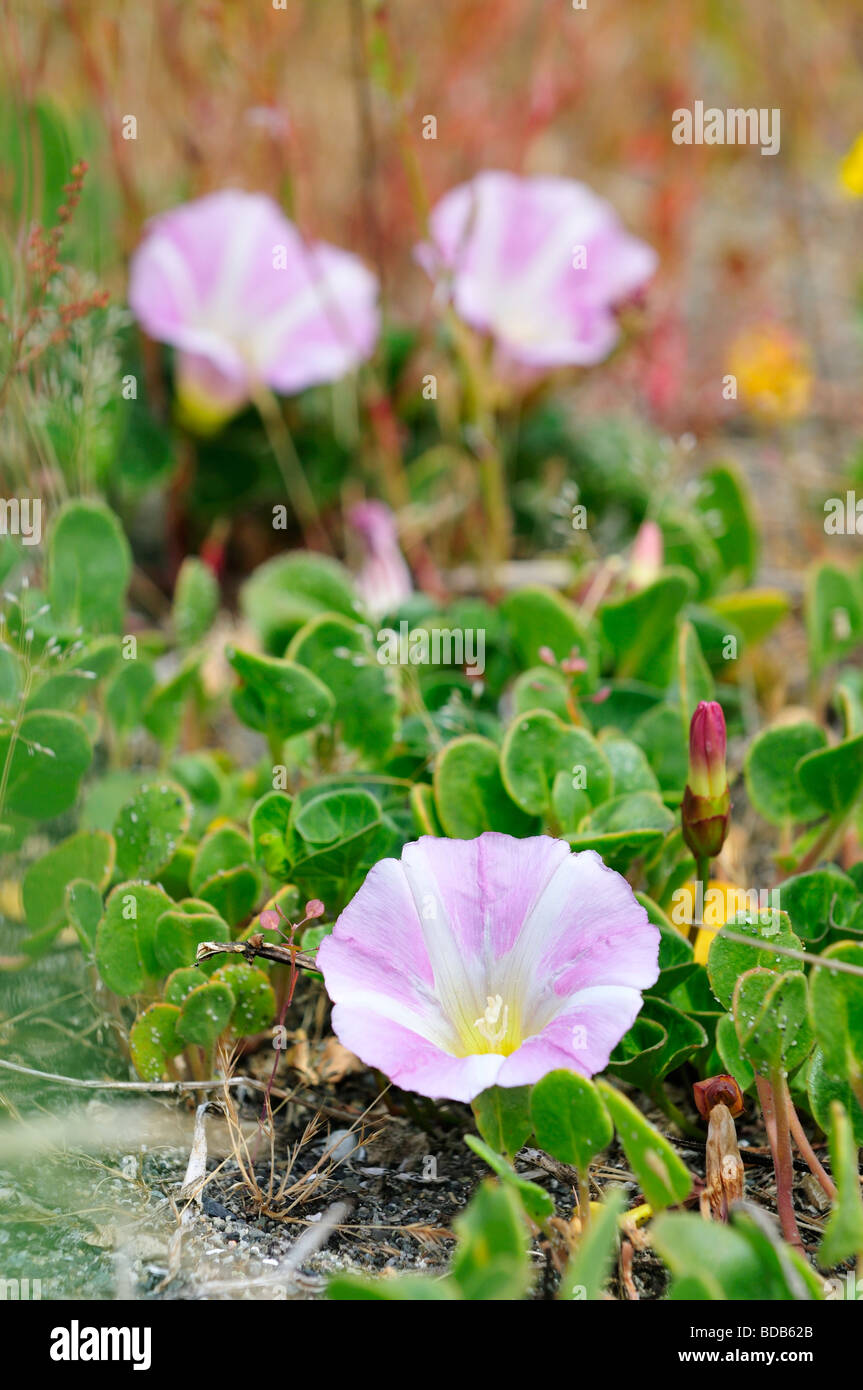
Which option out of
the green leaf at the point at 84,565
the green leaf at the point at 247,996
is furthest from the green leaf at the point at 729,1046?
the green leaf at the point at 84,565

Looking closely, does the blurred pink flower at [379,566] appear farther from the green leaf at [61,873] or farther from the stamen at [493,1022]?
the stamen at [493,1022]

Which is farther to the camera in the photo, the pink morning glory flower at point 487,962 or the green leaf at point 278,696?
the green leaf at point 278,696

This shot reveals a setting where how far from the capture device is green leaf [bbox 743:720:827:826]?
44.8 inches

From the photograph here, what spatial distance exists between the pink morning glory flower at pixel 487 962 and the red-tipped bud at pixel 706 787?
0.42 ft

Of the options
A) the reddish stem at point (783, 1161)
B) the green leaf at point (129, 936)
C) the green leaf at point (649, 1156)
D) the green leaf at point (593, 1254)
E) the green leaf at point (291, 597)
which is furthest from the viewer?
the green leaf at point (291, 597)

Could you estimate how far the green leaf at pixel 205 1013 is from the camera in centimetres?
93

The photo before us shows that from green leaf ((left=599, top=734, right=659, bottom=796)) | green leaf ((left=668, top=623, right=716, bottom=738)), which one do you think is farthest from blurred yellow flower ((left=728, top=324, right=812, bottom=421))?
green leaf ((left=599, top=734, right=659, bottom=796))

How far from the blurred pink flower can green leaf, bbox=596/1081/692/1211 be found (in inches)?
31.3

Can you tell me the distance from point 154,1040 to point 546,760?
1.25 ft

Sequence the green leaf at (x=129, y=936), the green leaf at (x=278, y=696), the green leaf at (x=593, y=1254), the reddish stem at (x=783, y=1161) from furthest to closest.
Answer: the green leaf at (x=278, y=696), the green leaf at (x=129, y=936), the reddish stem at (x=783, y=1161), the green leaf at (x=593, y=1254)

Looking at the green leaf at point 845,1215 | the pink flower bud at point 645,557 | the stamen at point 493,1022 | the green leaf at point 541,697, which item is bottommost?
the green leaf at point 845,1215

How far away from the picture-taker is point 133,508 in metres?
1.90

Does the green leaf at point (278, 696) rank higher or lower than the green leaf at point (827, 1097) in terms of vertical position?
higher
